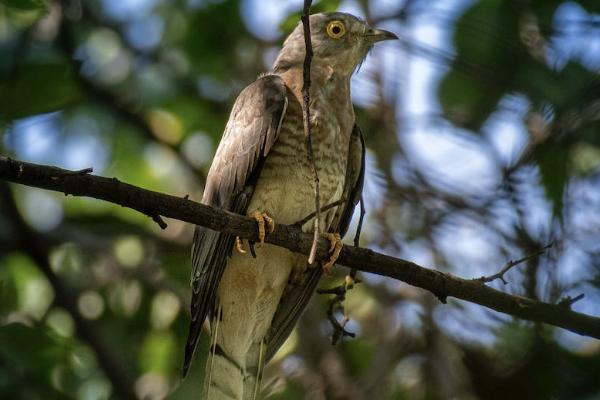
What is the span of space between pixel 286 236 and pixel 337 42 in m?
1.75

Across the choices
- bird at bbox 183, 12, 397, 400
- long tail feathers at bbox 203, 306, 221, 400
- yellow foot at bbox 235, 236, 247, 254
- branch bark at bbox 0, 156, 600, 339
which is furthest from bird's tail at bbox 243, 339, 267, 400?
branch bark at bbox 0, 156, 600, 339

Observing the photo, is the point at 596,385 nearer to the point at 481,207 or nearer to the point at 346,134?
A: the point at 481,207

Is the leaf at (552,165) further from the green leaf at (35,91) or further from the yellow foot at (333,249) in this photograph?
the green leaf at (35,91)

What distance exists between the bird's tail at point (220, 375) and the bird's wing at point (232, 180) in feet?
0.91

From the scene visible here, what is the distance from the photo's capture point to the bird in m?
4.17

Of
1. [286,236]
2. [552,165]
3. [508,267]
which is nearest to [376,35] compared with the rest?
[286,236]

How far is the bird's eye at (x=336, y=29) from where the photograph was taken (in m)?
5.11

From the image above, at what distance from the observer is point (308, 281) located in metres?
4.56

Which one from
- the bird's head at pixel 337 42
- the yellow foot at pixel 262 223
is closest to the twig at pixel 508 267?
the yellow foot at pixel 262 223

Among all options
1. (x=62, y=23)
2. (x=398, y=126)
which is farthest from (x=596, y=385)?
(x=62, y=23)

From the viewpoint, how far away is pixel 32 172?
300cm

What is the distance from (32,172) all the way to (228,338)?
1.82 meters

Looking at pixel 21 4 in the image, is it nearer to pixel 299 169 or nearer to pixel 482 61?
pixel 299 169

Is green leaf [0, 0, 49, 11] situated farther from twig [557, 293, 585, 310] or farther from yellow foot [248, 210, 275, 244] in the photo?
twig [557, 293, 585, 310]
